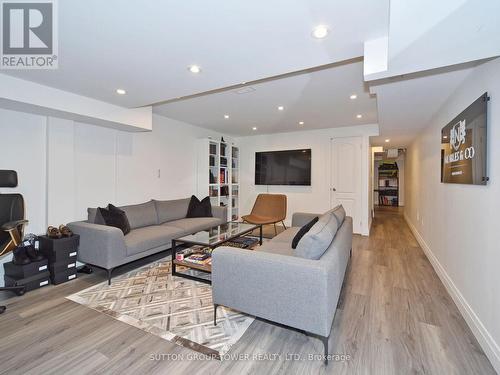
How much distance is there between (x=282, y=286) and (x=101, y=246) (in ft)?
6.95

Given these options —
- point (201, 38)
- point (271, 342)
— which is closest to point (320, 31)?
point (201, 38)

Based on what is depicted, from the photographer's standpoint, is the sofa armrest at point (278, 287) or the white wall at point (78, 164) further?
the white wall at point (78, 164)

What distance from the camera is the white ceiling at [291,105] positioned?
8.77 ft

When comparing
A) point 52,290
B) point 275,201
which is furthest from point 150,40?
point 275,201

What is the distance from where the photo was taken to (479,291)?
5.85 ft

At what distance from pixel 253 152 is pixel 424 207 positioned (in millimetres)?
3770

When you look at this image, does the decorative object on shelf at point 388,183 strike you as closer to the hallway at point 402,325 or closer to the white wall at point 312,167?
the white wall at point 312,167

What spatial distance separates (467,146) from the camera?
6.52 feet

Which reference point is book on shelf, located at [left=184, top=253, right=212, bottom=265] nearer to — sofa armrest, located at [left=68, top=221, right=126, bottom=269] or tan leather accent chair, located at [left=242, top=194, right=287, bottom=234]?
sofa armrest, located at [left=68, top=221, right=126, bottom=269]

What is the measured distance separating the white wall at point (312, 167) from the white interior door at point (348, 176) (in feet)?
0.30

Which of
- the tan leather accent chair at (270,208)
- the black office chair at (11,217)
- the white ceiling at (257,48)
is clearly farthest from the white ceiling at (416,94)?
the black office chair at (11,217)

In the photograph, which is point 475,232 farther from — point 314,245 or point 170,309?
point 170,309

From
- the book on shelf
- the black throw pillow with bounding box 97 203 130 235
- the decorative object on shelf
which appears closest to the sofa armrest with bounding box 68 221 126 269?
the black throw pillow with bounding box 97 203 130 235

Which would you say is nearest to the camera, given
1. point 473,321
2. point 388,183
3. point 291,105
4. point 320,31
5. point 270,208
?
point 320,31
